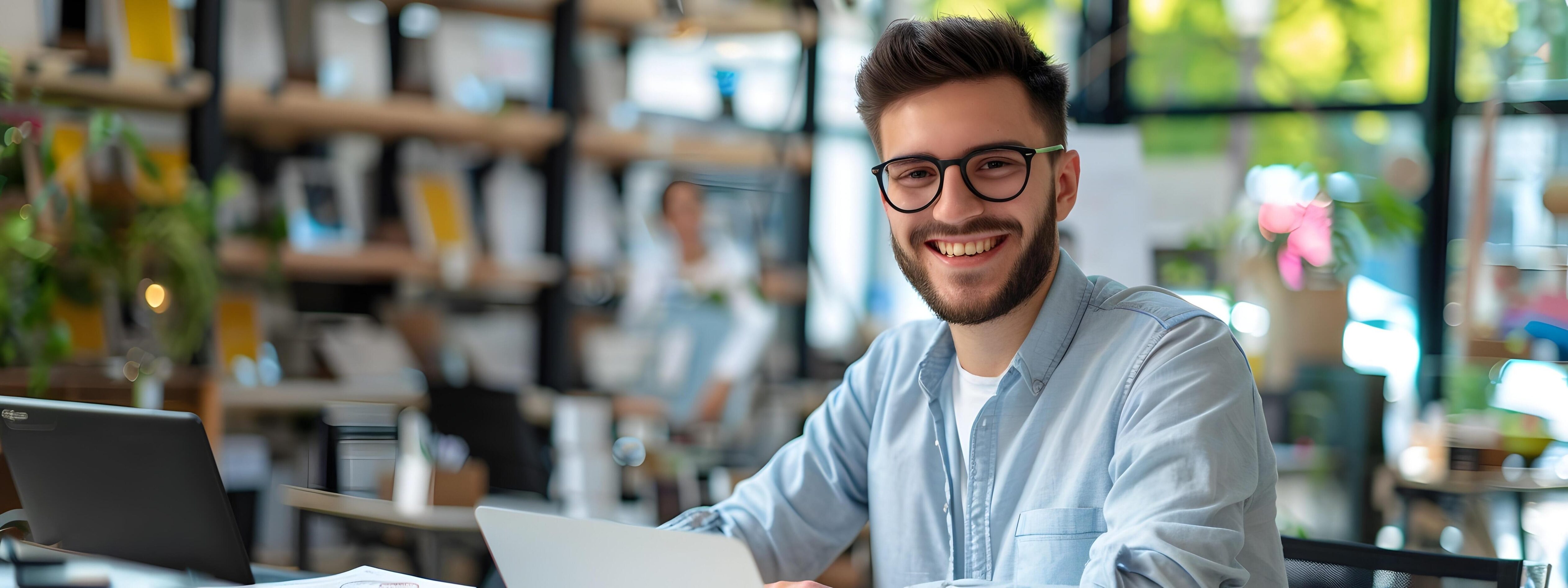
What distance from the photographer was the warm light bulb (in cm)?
243

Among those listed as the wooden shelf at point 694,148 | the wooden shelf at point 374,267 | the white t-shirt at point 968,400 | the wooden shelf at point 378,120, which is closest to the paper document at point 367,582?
the white t-shirt at point 968,400

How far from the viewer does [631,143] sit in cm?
350

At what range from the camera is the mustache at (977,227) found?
123 centimetres

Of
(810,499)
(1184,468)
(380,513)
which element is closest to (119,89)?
(380,513)

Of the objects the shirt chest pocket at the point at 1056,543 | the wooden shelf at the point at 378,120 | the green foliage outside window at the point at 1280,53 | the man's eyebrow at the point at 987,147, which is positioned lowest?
the shirt chest pocket at the point at 1056,543

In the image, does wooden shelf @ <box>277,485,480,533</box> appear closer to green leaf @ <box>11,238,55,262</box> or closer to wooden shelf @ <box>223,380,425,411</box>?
wooden shelf @ <box>223,380,425,411</box>

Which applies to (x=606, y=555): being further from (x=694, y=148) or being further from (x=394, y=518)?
(x=694, y=148)

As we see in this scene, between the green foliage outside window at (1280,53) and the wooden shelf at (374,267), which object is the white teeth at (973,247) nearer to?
the wooden shelf at (374,267)

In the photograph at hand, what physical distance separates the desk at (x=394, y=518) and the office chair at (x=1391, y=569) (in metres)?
1.33

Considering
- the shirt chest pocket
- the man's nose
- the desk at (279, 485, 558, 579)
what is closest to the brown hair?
the man's nose

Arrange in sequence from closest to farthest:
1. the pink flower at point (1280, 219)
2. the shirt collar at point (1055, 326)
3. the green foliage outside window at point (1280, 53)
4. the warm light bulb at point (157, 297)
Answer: the shirt collar at point (1055, 326) < the warm light bulb at point (157, 297) < the pink flower at point (1280, 219) < the green foliage outside window at point (1280, 53)

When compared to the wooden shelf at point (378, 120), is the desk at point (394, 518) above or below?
below

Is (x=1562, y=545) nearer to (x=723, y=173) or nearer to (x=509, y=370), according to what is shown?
(x=723, y=173)

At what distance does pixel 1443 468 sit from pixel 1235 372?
2.51 metres
